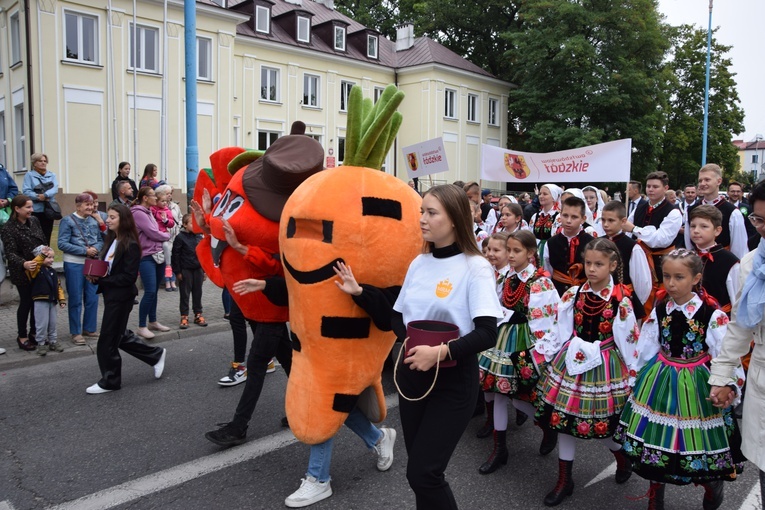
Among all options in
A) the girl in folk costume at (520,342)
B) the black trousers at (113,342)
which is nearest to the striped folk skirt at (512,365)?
the girl in folk costume at (520,342)

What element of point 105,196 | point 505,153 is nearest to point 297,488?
point 505,153

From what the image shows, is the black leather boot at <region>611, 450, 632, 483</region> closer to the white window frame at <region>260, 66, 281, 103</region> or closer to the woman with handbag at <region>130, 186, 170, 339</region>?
the woman with handbag at <region>130, 186, 170, 339</region>

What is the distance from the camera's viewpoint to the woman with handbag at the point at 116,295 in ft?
18.7

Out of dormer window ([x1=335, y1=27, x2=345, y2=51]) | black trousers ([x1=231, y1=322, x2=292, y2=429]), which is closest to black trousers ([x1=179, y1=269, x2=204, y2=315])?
black trousers ([x1=231, y1=322, x2=292, y2=429])

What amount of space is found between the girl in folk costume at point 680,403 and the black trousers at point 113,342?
436 centimetres

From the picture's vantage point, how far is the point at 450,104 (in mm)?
34344

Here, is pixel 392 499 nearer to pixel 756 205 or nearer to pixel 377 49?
pixel 756 205

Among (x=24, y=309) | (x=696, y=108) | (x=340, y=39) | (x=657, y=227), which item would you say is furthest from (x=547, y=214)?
(x=696, y=108)

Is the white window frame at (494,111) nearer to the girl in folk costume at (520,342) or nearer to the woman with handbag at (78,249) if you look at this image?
the woman with handbag at (78,249)

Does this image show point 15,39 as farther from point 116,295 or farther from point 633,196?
point 633,196

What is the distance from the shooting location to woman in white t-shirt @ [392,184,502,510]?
2818 millimetres

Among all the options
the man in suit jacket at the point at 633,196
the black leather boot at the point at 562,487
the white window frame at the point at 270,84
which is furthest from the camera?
the white window frame at the point at 270,84

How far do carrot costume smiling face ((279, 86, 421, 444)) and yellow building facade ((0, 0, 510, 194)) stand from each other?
12.3m

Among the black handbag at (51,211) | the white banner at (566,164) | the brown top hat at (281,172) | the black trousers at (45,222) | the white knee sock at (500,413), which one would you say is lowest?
the white knee sock at (500,413)
